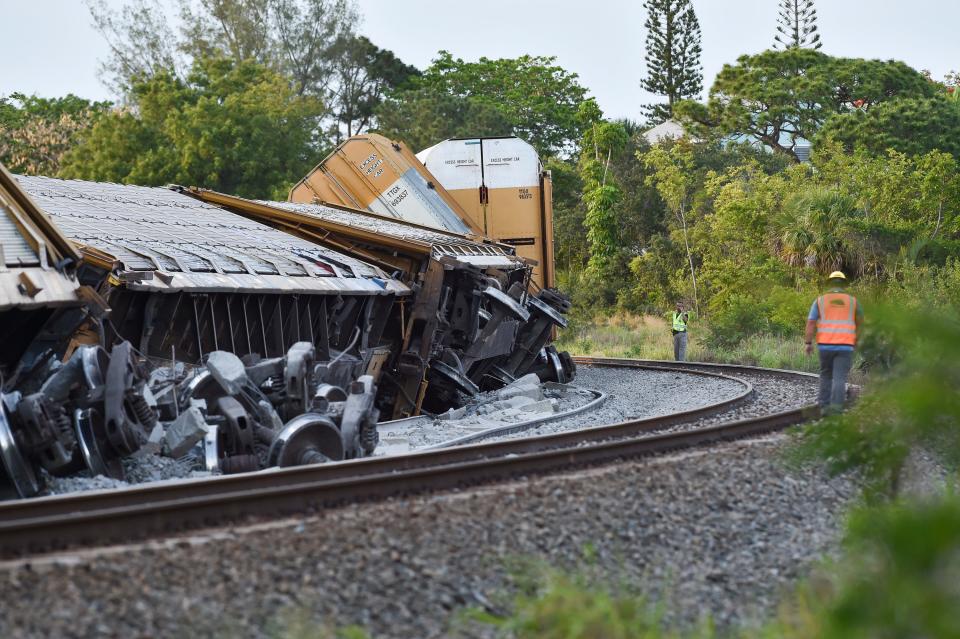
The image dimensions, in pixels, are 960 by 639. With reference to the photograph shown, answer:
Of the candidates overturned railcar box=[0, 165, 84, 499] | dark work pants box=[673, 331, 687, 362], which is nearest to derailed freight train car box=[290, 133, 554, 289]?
dark work pants box=[673, 331, 687, 362]

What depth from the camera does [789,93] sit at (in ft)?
161

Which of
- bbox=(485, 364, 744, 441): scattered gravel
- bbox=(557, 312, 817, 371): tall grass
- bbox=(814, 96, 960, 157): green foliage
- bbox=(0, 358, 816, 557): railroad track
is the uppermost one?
bbox=(814, 96, 960, 157): green foliage

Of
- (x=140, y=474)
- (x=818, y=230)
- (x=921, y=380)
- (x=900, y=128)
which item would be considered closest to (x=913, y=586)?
(x=921, y=380)

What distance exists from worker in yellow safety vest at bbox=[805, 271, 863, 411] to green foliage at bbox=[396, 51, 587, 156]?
50523 mm

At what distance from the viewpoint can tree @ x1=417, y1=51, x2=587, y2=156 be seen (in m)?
61.9

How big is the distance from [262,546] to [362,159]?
59.8 feet

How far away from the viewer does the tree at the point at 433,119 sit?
5519cm

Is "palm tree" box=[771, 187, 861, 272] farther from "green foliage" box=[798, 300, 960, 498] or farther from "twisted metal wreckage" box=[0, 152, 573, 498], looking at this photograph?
"green foliage" box=[798, 300, 960, 498]

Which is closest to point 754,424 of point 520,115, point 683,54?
point 520,115

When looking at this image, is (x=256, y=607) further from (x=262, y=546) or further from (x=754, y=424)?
(x=754, y=424)

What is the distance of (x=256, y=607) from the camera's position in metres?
4.76

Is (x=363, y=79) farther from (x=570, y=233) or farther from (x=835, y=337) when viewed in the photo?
(x=835, y=337)

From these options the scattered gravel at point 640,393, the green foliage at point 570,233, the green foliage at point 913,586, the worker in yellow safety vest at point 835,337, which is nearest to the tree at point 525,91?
the green foliage at point 570,233

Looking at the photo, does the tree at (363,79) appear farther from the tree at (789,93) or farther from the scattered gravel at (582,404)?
the scattered gravel at (582,404)
